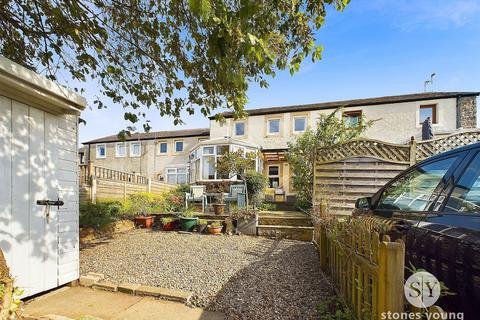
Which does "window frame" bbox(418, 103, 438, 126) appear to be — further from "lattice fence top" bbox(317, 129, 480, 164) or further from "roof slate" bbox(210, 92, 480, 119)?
"lattice fence top" bbox(317, 129, 480, 164)

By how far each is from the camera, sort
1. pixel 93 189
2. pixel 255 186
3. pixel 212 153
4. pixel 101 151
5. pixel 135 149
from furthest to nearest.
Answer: pixel 101 151 → pixel 135 149 → pixel 212 153 → pixel 93 189 → pixel 255 186

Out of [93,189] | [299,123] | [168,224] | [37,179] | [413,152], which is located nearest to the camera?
[37,179]

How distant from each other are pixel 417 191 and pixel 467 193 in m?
0.69

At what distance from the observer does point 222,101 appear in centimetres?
549

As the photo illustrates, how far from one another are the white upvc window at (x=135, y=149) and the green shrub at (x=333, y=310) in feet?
74.7

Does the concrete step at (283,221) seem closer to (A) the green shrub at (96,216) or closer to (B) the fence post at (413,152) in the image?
(B) the fence post at (413,152)

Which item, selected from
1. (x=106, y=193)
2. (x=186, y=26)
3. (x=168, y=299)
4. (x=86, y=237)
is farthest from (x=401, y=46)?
(x=106, y=193)

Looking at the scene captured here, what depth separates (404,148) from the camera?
7125 millimetres

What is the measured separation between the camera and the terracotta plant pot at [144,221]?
904 cm

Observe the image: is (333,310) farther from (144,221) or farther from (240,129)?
(240,129)

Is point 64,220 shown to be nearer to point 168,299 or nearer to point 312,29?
point 168,299

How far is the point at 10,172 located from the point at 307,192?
793cm

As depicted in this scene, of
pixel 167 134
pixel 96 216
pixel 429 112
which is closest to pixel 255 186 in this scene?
pixel 96 216

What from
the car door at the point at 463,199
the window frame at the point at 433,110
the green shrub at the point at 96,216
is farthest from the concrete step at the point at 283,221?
the window frame at the point at 433,110
